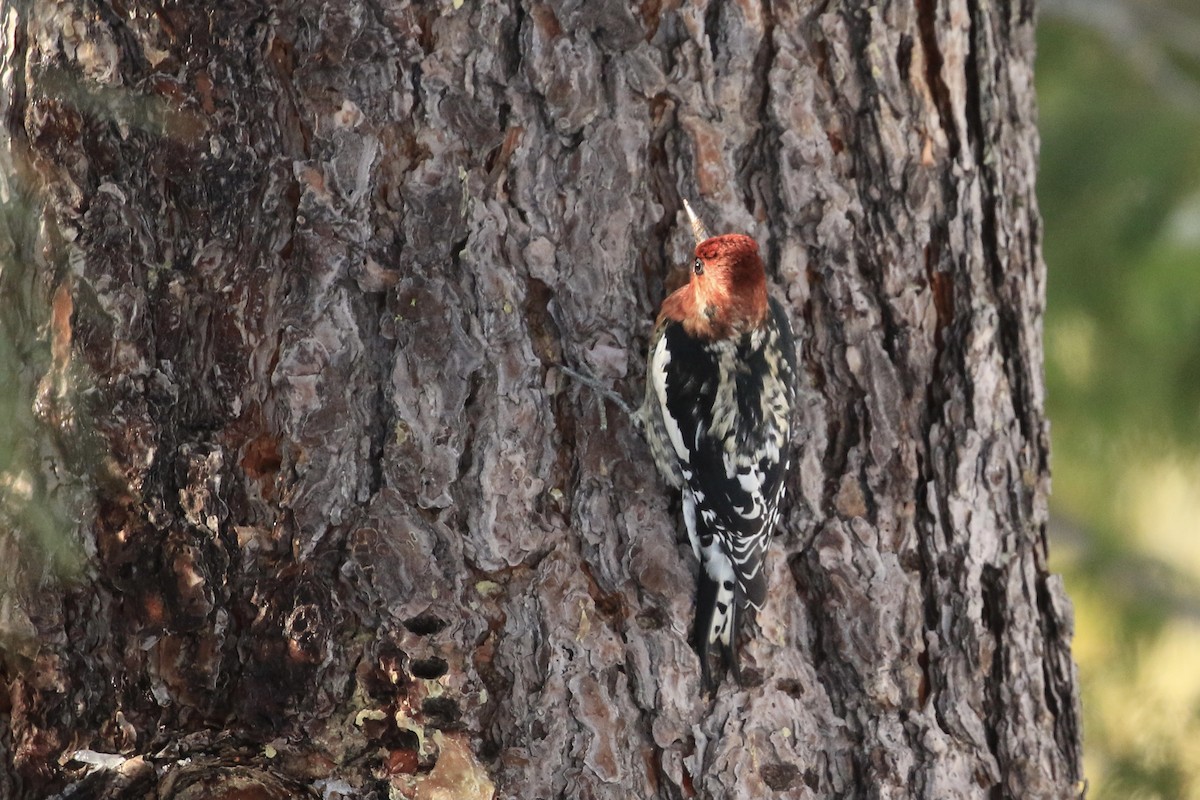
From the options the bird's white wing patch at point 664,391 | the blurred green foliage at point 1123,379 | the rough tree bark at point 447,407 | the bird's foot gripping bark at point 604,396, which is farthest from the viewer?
the blurred green foliage at point 1123,379

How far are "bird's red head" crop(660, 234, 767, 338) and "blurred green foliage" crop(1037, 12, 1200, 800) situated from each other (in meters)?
1.63

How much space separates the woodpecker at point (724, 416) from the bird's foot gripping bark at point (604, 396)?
2 centimetres

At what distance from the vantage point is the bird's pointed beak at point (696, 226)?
2.17m

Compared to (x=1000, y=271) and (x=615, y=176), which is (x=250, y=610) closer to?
(x=615, y=176)

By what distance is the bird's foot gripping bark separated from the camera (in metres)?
2.11

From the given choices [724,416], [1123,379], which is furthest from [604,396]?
[1123,379]

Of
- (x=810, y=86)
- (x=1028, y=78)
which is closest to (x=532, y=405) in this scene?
(x=810, y=86)

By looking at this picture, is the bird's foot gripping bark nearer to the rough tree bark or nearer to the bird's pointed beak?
the rough tree bark

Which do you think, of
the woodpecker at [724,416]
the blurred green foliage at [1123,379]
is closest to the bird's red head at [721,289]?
the woodpecker at [724,416]

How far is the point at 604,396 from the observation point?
2.13m

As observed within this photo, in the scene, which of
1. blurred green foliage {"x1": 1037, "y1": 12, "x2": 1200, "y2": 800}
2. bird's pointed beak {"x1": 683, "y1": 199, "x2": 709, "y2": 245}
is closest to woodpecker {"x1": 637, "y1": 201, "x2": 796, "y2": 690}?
bird's pointed beak {"x1": 683, "y1": 199, "x2": 709, "y2": 245}

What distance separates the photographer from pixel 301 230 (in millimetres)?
1989

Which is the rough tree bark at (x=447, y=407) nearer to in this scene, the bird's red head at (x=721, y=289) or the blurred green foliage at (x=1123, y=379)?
the bird's red head at (x=721, y=289)

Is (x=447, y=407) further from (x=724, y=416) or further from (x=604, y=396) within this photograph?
(x=724, y=416)
